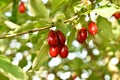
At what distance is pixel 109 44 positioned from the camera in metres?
5.81

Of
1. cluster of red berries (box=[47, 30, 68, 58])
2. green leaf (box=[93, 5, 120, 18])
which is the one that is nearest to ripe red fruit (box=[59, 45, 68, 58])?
cluster of red berries (box=[47, 30, 68, 58])

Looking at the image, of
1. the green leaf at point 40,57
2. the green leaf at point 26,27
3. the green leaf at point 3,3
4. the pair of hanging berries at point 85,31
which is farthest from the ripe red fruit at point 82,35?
the green leaf at point 3,3

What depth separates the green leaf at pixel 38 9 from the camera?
2519 millimetres

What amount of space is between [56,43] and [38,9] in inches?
17.2

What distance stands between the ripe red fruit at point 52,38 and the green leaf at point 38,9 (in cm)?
26

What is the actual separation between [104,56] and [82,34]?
328cm

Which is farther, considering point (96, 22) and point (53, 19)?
point (96, 22)

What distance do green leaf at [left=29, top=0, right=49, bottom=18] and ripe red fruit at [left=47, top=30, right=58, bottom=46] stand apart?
0.26 m

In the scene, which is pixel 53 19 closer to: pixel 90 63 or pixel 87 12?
pixel 87 12

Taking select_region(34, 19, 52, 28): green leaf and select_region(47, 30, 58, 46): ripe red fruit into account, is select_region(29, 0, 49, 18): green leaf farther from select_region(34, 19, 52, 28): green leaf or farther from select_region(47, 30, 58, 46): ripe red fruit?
select_region(47, 30, 58, 46): ripe red fruit

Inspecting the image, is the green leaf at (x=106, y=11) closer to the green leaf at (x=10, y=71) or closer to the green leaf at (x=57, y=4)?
the green leaf at (x=57, y=4)

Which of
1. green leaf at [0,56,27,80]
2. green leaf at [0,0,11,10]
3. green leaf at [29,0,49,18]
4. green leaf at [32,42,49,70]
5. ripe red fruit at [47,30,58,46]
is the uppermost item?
green leaf at [0,0,11,10]

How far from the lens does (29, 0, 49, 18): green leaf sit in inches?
99.2

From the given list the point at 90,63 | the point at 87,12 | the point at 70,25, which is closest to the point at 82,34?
the point at 70,25
